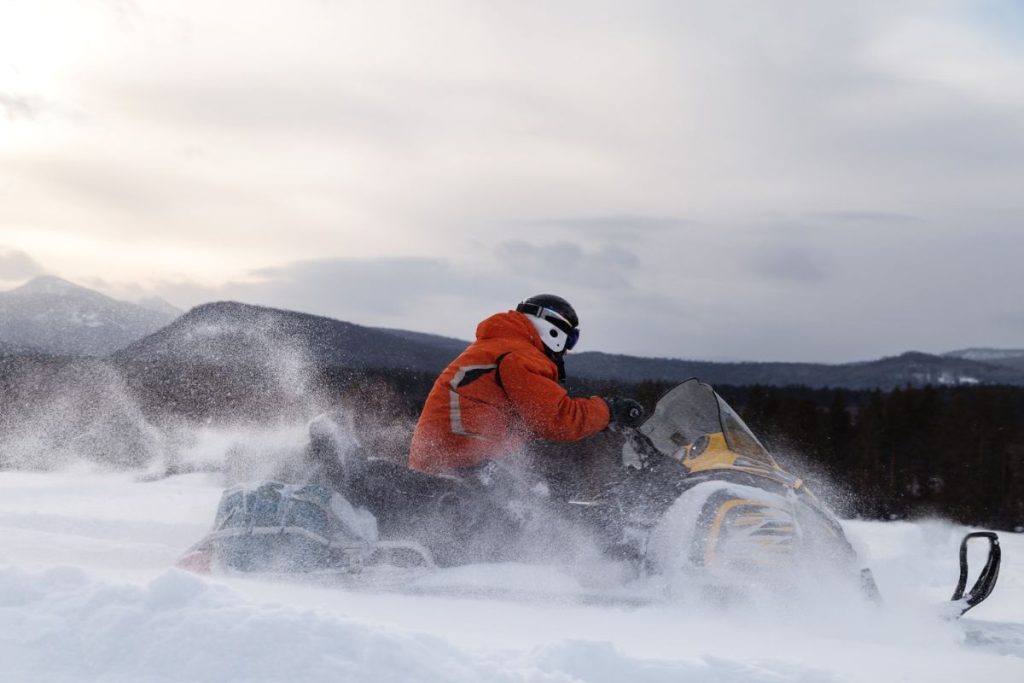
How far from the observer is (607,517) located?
15.1 feet

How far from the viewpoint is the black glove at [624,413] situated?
4.70 meters

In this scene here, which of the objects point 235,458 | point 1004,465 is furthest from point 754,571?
point 1004,465

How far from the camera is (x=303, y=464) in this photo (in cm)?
492

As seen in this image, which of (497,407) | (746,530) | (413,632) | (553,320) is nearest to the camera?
(413,632)

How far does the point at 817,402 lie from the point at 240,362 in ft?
64.5

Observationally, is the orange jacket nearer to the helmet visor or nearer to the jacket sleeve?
the jacket sleeve

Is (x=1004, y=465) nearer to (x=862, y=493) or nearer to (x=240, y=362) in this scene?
(x=862, y=493)

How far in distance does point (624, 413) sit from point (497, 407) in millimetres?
702

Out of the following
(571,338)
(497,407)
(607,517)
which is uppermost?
(571,338)

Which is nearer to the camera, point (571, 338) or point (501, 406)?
point (501, 406)

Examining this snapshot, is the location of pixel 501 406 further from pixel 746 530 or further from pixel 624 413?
pixel 746 530

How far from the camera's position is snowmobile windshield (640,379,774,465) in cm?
483

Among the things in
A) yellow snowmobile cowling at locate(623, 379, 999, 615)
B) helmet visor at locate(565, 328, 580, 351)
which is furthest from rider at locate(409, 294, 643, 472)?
yellow snowmobile cowling at locate(623, 379, 999, 615)

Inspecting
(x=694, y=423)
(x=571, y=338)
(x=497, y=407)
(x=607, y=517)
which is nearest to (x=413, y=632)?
(x=607, y=517)
